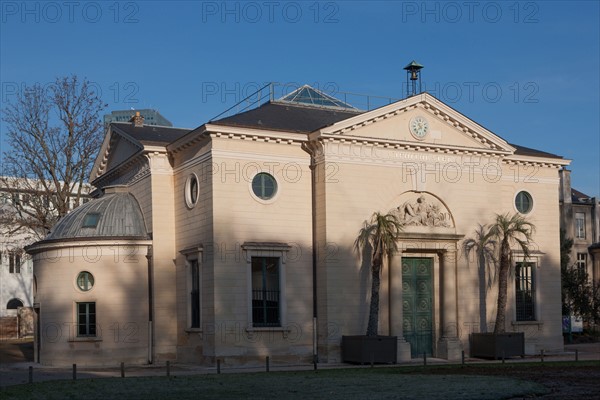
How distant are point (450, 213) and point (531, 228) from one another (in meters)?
5.13

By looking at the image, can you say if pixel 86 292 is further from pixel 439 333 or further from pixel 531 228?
pixel 531 228

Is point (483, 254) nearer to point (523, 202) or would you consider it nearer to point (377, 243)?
point (523, 202)

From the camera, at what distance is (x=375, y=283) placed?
3195 centimetres

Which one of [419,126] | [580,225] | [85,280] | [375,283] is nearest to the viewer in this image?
[375,283]

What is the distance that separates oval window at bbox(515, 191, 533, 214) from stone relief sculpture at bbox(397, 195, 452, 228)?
4999 millimetres

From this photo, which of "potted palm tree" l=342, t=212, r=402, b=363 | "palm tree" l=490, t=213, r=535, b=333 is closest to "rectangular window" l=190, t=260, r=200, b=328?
"potted palm tree" l=342, t=212, r=402, b=363

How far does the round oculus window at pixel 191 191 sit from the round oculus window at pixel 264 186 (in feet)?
7.75

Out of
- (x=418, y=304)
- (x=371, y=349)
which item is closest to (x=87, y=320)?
(x=371, y=349)

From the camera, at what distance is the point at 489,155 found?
119ft

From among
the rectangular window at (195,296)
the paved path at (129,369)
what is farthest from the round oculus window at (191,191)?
the paved path at (129,369)

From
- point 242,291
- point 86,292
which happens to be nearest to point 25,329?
point 86,292

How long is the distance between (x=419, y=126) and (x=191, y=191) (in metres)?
9.40

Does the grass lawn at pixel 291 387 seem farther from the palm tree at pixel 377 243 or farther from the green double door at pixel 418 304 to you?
the green double door at pixel 418 304

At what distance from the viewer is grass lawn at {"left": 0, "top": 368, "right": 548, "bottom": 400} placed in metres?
19.0
